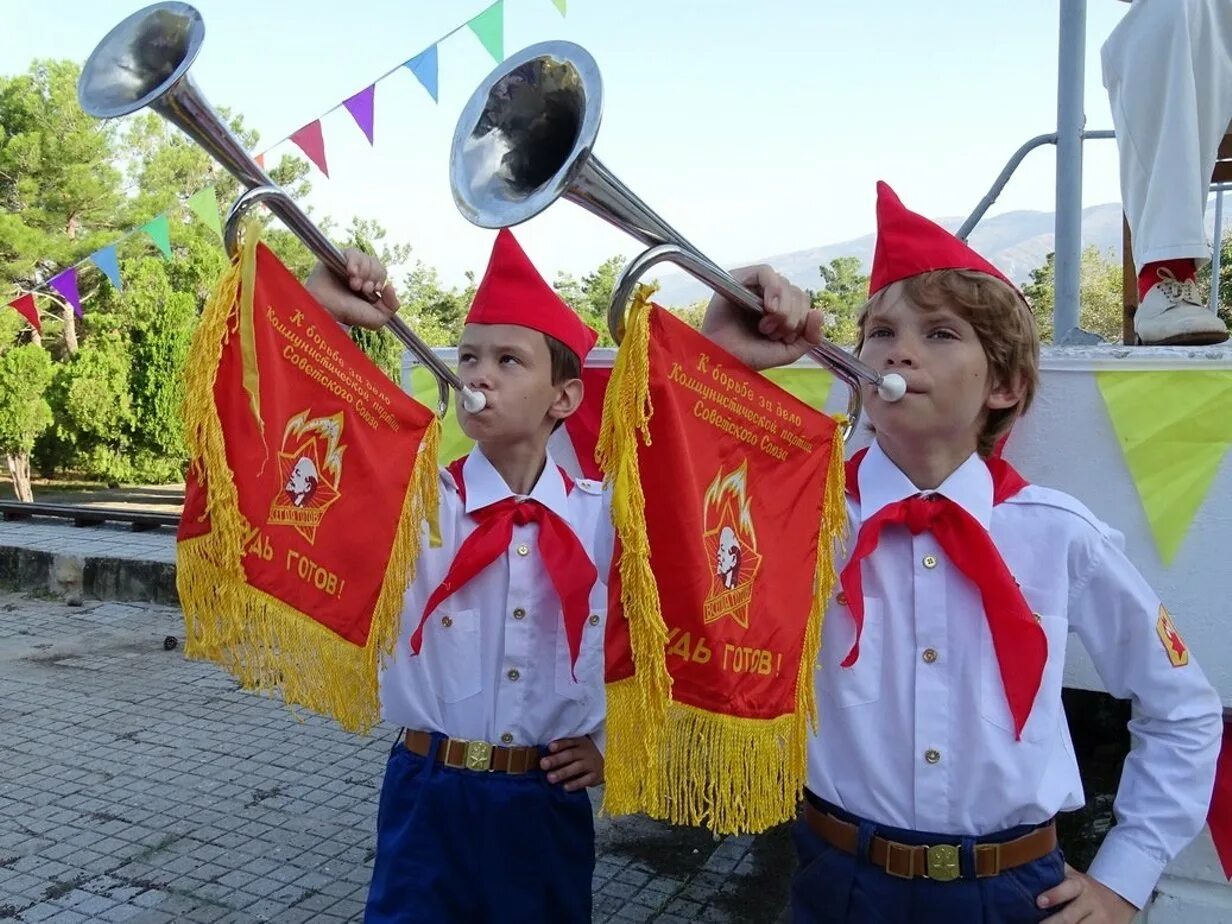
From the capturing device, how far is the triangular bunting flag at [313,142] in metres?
5.98

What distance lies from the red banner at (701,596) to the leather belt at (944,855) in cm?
16

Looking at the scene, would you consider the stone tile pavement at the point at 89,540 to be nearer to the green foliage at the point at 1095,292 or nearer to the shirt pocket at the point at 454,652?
the shirt pocket at the point at 454,652

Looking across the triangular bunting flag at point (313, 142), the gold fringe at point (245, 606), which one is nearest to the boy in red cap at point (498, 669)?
the gold fringe at point (245, 606)

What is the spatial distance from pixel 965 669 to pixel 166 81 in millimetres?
1513

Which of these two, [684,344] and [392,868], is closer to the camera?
[684,344]

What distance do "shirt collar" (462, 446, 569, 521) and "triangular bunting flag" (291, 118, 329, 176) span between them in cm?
423

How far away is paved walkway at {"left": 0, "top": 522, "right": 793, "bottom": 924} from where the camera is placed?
3160 millimetres

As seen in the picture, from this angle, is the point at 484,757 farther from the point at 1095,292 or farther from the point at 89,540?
the point at 1095,292

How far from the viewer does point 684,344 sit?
1.56 meters

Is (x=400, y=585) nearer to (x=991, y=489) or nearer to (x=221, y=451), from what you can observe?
(x=221, y=451)

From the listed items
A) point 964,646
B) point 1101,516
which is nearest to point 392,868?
point 964,646

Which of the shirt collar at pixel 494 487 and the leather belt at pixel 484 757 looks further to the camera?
the shirt collar at pixel 494 487

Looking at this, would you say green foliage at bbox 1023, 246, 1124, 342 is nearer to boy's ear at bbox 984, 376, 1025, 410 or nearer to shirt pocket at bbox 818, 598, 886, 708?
boy's ear at bbox 984, 376, 1025, 410

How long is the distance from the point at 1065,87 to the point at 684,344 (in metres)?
2.20
